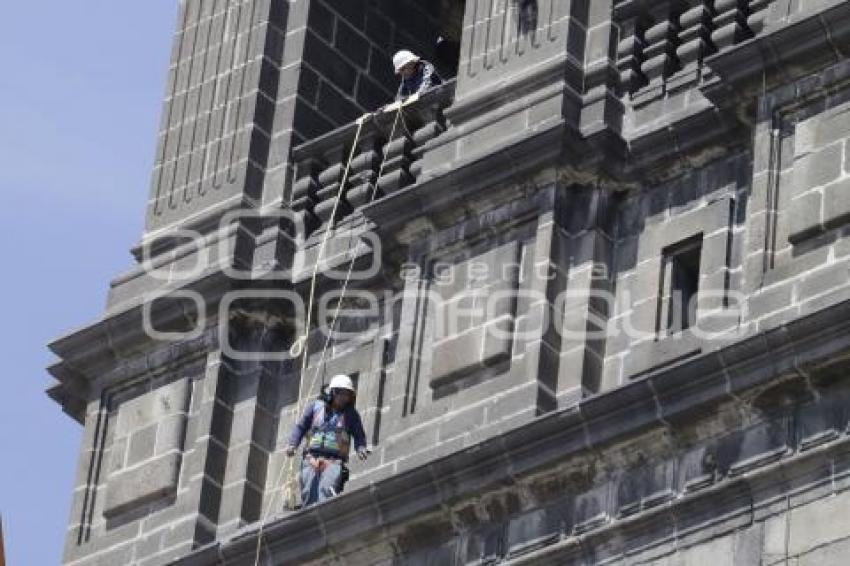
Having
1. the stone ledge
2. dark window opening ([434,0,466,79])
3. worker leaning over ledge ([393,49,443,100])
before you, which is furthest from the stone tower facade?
dark window opening ([434,0,466,79])

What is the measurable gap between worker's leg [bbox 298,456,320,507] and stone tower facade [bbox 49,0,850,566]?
0.40 meters

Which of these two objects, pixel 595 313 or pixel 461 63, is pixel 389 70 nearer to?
pixel 461 63

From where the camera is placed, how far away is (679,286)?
5122 centimetres

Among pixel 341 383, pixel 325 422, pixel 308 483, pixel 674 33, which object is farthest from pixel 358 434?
pixel 674 33

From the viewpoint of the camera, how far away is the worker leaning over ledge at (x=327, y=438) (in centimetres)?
5266

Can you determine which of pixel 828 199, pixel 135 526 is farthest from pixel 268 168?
pixel 828 199

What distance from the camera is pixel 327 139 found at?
2196 inches

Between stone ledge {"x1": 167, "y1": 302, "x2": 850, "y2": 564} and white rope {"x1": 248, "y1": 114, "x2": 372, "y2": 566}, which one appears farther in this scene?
white rope {"x1": 248, "y1": 114, "x2": 372, "y2": 566}

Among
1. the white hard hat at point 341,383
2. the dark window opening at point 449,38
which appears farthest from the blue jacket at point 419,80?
the white hard hat at point 341,383

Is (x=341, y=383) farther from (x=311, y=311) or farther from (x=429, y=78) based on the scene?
(x=429, y=78)

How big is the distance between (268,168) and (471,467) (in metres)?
6.71

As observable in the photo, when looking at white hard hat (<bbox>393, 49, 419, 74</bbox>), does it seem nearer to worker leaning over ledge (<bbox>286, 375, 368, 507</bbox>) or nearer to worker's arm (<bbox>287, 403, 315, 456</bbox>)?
worker leaning over ledge (<bbox>286, 375, 368, 507</bbox>)

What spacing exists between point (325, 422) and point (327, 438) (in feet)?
0.66

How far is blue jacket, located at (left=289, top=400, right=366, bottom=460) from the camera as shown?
52781mm
